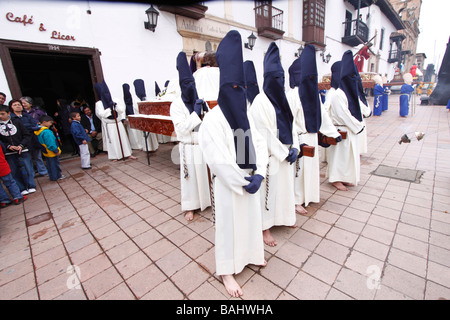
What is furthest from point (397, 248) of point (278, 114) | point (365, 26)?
point (365, 26)

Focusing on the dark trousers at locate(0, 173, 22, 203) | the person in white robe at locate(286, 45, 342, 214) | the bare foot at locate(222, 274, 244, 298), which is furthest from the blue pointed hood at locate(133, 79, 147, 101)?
the bare foot at locate(222, 274, 244, 298)

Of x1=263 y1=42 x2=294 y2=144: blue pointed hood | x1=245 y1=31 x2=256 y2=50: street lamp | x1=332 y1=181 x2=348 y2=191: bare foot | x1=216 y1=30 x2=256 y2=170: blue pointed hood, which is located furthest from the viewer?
x1=245 y1=31 x2=256 y2=50: street lamp

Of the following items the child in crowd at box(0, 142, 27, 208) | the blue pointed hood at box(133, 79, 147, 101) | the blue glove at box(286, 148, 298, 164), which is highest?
the blue pointed hood at box(133, 79, 147, 101)

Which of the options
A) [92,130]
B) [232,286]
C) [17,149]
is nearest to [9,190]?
[17,149]

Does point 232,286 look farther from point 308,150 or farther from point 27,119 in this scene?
point 27,119

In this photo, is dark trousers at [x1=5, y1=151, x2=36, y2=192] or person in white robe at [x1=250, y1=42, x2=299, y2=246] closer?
person in white robe at [x1=250, y1=42, x2=299, y2=246]

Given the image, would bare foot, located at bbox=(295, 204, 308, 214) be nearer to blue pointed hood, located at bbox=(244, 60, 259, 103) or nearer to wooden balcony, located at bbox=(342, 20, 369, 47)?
blue pointed hood, located at bbox=(244, 60, 259, 103)

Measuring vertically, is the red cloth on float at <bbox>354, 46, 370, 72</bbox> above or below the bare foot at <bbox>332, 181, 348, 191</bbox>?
above

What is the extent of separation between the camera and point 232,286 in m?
2.03

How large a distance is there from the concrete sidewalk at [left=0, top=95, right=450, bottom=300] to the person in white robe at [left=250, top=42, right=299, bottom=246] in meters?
0.32

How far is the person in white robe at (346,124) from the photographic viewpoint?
145 inches

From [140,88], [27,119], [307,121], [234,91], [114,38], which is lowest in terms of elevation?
[307,121]

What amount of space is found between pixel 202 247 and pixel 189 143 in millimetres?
1491

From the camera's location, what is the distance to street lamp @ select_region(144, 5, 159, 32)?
270 inches
